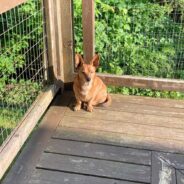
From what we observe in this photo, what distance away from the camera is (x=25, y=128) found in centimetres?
271

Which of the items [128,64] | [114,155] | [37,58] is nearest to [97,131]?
[114,155]

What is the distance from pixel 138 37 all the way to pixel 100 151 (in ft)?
5.67

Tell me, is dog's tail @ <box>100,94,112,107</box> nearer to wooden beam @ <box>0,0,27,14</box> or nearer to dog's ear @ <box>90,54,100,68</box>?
dog's ear @ <box>90,54,100,68</box>

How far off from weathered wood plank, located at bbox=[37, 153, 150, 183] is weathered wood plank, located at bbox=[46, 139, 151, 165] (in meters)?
0.06

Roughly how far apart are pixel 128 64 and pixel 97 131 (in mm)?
1247

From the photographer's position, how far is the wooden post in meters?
3.15

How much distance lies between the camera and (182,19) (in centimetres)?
381

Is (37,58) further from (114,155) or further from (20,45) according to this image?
(114,155)

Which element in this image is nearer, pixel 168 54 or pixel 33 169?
pixel 33 169

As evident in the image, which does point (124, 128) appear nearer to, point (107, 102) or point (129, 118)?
point (129, 118)

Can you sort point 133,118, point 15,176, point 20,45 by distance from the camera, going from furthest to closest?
point 20,45
point 133,118
point 15,176

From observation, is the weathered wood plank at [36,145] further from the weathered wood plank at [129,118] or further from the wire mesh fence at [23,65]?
the wire mesh fence at [23,65]

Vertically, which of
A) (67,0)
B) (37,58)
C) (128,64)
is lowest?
(128,64)

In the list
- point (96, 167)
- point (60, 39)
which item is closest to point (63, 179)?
point (96, 167)
